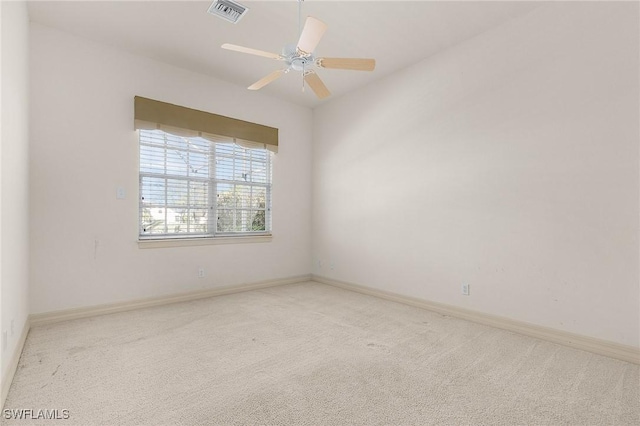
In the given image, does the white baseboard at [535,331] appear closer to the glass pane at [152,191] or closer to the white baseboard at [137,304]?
the white baseboard at [137,304]

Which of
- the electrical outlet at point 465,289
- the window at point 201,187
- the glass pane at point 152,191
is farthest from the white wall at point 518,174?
the glass pane at point 152,191

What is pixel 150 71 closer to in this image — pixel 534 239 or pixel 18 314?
pixel 18 314

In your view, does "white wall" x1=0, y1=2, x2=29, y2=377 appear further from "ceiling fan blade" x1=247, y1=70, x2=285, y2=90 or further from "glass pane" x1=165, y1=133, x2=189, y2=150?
"ceiling fan blade" x1=247, y1=70, x2=285, y2=90

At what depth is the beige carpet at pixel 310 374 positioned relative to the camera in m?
1.70

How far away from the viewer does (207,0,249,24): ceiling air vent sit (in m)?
2.70

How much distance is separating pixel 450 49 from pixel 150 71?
3.31 meters

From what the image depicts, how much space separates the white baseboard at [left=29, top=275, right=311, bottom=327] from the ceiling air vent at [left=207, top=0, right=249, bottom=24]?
2997mm

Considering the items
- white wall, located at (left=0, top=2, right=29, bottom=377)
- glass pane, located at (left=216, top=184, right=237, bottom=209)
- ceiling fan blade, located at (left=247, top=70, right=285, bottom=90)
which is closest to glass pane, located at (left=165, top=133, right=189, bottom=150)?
glass pane, located at (left=216, top=184, right=237, bottom=209)

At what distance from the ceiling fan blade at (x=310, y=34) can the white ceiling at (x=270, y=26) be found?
734 millimetres

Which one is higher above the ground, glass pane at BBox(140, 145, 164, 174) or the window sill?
glass pane at BBox(140, 145, 164, 174)

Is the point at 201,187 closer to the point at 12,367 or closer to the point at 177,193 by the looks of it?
the point at 177,193

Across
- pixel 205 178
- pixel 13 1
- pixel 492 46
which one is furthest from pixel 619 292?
pixel 13 1

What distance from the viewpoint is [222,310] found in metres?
3.53

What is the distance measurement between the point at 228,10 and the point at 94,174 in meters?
2.10
